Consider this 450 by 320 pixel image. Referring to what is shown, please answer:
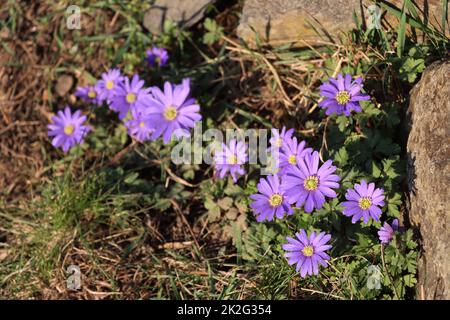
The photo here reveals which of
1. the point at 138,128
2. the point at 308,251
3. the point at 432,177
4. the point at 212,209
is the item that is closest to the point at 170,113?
the point at 138,128

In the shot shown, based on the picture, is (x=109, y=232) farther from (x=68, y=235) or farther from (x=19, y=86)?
(x=19, y=86)

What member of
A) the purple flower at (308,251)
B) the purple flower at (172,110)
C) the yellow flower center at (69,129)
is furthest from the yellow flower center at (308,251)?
the yellow flower center at (69,129)

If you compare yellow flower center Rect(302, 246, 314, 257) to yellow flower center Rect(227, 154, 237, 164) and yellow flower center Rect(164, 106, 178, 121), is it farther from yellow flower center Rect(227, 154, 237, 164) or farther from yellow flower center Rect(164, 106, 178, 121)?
yellow flower center Rect(164, 106, 178, 121)

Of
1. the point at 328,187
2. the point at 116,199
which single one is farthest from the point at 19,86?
the point at 328,187

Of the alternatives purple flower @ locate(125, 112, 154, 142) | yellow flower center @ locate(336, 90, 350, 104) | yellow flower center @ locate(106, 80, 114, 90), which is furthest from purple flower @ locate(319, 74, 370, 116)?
yellow flower center @ locate(106, 80, 114, 90)

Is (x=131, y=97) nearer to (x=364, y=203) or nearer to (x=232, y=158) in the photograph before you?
(x=232, y=158)

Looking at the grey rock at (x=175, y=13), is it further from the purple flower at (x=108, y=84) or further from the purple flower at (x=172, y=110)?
the purple flower at (x=172, y=110)
